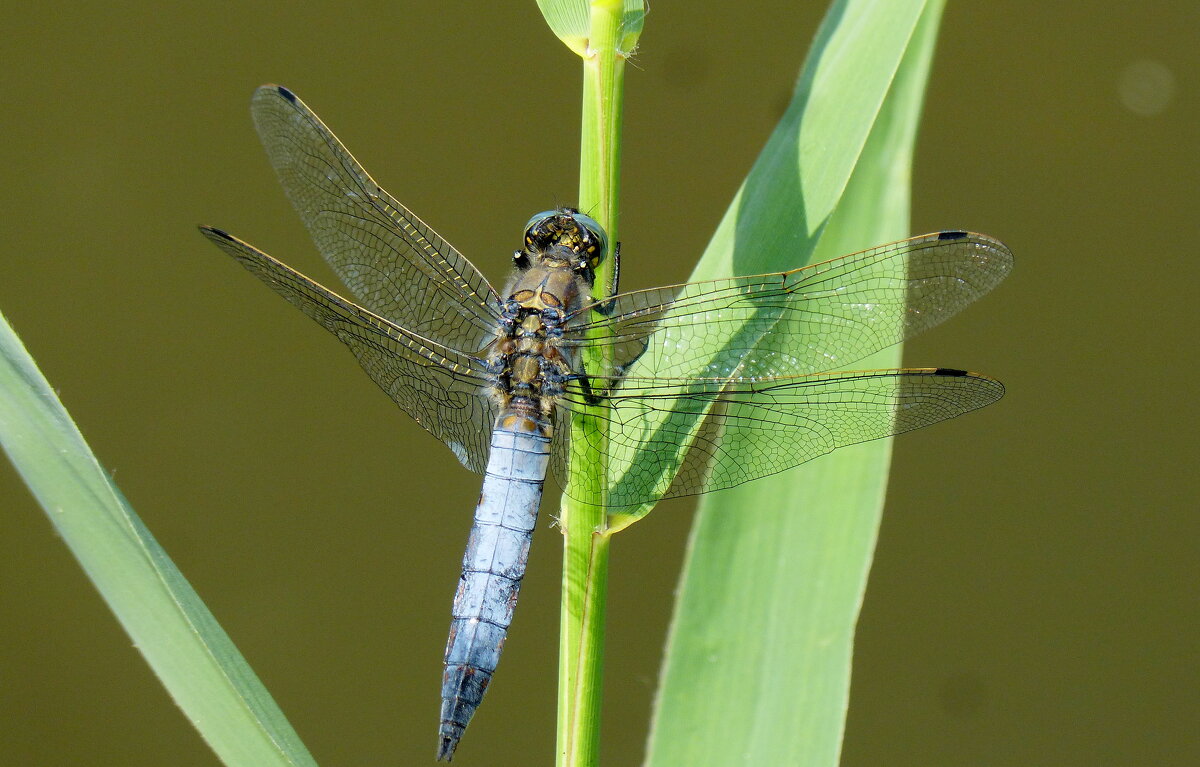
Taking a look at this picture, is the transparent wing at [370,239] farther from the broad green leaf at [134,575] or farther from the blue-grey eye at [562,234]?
the broad green leaf at [134,575]

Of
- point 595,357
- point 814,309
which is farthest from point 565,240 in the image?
point 814,309

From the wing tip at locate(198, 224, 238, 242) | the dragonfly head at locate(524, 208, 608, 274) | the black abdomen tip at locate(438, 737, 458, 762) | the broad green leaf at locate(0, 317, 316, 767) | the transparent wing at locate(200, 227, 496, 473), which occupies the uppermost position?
the dragonfly head at locate(524, 208, 608, 274)

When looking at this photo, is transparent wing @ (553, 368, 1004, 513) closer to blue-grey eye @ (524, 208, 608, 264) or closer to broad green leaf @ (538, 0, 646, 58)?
blue-grey eye @ (524, 208, 608, 264)

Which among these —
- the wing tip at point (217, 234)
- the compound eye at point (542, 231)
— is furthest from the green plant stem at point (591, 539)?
the wing tip at point (217, 234)

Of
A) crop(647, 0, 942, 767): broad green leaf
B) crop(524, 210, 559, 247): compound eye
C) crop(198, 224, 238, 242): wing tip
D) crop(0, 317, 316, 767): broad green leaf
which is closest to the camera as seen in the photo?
crop(0, 317, 316, 767): broad green leaf

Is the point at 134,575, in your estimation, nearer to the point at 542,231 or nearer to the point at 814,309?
the point at 542,231

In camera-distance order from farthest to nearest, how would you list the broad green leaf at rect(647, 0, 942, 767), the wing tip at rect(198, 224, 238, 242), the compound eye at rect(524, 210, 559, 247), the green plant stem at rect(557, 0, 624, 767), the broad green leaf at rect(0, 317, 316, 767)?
the compound eye at rect(524, 210, 559, 247)
the wing tip at rect(198, 224, 238, 242)
the broad green leaf at rect(647, 0, 942, 767)
the green plant stem at rect(557, 0, 624, 767)
the broad green leaf at rect(0, 317, 316, 767)

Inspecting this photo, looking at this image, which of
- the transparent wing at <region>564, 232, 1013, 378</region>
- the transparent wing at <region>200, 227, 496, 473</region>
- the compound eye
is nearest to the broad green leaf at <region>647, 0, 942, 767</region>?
the transparent wing at <region>564, 232, 1013, 378</region>

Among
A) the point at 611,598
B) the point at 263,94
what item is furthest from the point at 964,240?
the point at 611,598
